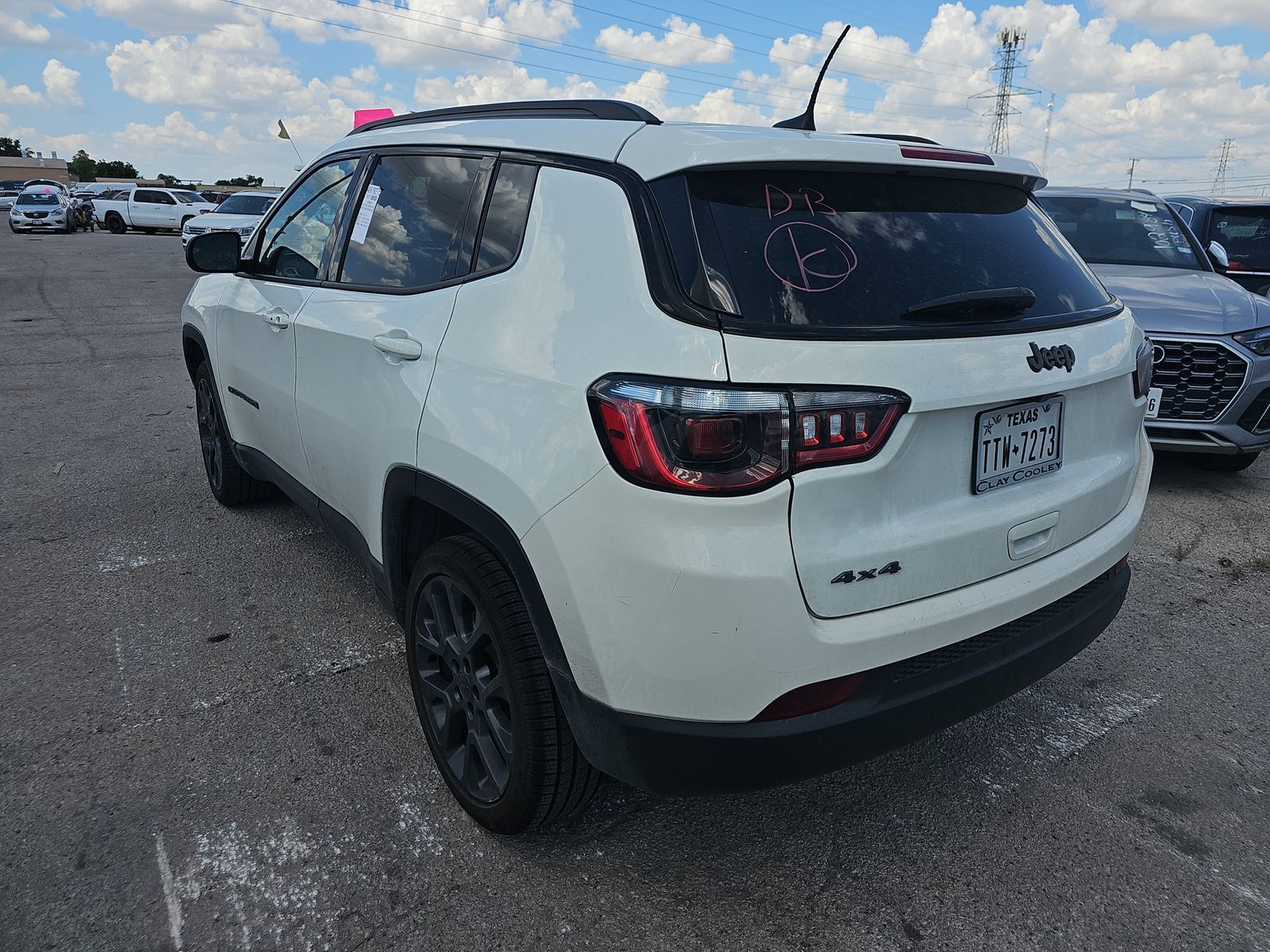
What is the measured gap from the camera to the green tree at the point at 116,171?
90.5 meters

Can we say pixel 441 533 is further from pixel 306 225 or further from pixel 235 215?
pixel 235 215

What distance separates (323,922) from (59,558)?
2.91 m

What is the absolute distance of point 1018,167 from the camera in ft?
7.96

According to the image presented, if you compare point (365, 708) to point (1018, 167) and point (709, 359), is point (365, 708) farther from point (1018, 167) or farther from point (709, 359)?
point (1018, 167)

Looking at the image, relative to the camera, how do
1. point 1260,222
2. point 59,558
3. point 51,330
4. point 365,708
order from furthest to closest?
point 51,330, point 1260,222, point 59,558, point 365,708

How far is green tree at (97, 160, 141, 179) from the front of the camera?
90475mm

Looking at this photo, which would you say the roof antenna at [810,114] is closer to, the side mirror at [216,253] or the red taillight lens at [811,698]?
the red taillight lens at [811,698]

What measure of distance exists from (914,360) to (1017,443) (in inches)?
16.4

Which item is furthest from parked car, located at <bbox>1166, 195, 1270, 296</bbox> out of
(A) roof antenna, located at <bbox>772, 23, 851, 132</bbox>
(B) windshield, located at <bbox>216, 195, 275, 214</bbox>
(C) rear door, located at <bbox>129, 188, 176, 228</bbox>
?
(C) rear door, located at <bbox>129, 188, 176, 228</bbox>

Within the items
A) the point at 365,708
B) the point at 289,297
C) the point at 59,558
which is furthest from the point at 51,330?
the point at 365,708

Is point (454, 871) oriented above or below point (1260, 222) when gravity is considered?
below

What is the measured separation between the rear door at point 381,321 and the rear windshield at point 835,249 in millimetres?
787

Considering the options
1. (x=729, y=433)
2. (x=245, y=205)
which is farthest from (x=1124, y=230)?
(x=245, y=205)

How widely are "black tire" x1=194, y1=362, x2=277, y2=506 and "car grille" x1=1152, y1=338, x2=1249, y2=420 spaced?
4.86m
